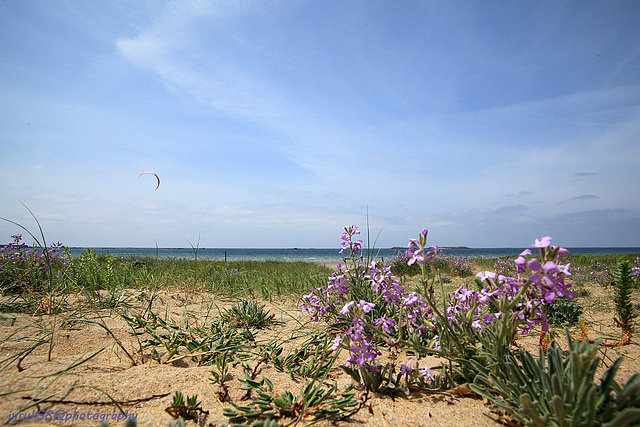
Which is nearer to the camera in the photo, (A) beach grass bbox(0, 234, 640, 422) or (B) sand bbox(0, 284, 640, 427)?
(B) sand bbox(0, 284, 640, 427)

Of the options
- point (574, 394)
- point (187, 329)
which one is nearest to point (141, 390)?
point (187, 329)

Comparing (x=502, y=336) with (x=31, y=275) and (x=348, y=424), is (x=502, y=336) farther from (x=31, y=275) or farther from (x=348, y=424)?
(x=31, y=275)

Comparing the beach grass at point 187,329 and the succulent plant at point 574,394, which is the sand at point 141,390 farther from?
the succulent plant at point 574,394

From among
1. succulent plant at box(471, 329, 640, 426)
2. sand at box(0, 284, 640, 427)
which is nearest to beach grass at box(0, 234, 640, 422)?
sand at box(0, 284, 640, 427)

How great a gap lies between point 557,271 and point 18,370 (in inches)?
125

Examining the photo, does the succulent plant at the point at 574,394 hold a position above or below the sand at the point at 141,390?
above

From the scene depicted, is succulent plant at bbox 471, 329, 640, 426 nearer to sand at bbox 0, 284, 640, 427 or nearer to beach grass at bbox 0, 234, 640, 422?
sand at bbox 0, 284, 640, 427

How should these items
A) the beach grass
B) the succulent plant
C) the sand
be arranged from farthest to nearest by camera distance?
1. the beach grass
2. the sand
3. the succulent plant

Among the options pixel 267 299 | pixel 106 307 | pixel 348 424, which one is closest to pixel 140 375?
pixel 348 424

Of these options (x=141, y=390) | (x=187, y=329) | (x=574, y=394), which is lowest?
(x=141, y=390)

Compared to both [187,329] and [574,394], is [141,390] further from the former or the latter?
[574,394]

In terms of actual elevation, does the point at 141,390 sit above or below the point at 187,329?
below

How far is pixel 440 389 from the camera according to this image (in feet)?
6.70

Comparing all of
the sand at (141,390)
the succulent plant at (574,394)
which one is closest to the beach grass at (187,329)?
the sand at (141,390)
